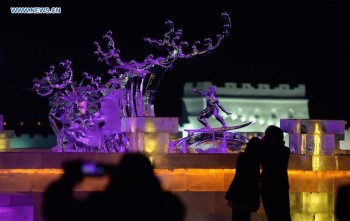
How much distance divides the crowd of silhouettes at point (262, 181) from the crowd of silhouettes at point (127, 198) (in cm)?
80

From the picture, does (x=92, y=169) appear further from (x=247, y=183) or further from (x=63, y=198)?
(x=247, y=183)

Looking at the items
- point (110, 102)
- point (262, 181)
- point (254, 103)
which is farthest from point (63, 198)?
point (254, 103)

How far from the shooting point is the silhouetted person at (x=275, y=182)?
225 inches

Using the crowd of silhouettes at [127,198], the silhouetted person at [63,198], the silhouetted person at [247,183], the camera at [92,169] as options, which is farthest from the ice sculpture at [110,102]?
the silhouetted person at [247,183]

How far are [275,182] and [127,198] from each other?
1.65 m

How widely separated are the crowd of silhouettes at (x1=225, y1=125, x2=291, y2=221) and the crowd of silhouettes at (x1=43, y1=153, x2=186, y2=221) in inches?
31.4

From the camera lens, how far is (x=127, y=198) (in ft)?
15.9

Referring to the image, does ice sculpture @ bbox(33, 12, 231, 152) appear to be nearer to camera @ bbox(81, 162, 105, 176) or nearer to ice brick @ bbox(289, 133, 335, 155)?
camera @ bbox(81, 162, 105, 176)

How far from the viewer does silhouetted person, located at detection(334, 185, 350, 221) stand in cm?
723

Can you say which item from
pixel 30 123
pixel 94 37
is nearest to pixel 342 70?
pixel 94 37

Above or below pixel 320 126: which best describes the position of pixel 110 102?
above

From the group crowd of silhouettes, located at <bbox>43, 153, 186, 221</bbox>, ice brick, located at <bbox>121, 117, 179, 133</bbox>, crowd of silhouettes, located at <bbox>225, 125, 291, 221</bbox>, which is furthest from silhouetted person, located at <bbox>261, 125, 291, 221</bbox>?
ice brick, located at <bbox>121, 117, 179, 133</bbox>

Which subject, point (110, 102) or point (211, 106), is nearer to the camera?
point (110, 102)

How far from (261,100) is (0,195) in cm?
2536
